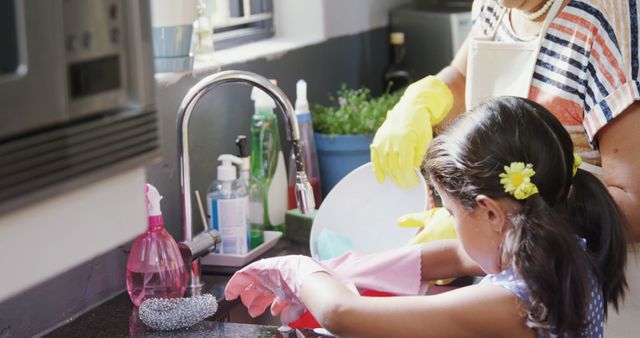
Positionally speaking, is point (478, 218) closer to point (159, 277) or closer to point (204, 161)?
point (159, 277)

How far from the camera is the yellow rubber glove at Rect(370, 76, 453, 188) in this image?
1.87 m

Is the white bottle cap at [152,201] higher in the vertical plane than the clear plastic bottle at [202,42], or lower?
lower

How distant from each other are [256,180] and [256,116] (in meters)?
0.14

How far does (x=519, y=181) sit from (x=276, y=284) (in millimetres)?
444

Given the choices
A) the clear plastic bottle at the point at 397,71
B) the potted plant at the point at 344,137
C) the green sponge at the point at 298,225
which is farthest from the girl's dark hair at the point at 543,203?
the clear plastic bottle at the point at 397,71

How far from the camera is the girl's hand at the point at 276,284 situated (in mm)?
1484

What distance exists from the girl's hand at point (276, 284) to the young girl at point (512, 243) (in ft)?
0.10

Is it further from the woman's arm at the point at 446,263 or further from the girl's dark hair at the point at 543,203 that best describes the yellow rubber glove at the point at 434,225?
the girl's dark hair at the point at 543,203

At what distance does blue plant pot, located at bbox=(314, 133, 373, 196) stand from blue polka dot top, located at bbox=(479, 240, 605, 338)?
2.71 ft

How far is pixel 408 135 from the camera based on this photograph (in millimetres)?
1870

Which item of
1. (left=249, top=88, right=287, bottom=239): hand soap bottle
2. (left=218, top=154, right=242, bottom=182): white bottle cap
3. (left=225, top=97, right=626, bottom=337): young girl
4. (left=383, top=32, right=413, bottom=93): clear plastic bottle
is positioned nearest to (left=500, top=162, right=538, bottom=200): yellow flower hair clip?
(left=225, top=97, right=626, bottom=337): young girl

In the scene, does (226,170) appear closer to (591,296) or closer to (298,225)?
(298,225)

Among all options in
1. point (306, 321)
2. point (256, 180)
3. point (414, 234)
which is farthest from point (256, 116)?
point (306, 321)

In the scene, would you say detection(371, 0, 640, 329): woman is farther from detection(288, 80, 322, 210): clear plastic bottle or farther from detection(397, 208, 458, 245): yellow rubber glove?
detection(288, 80, 322, 210): clear plastic bottle
